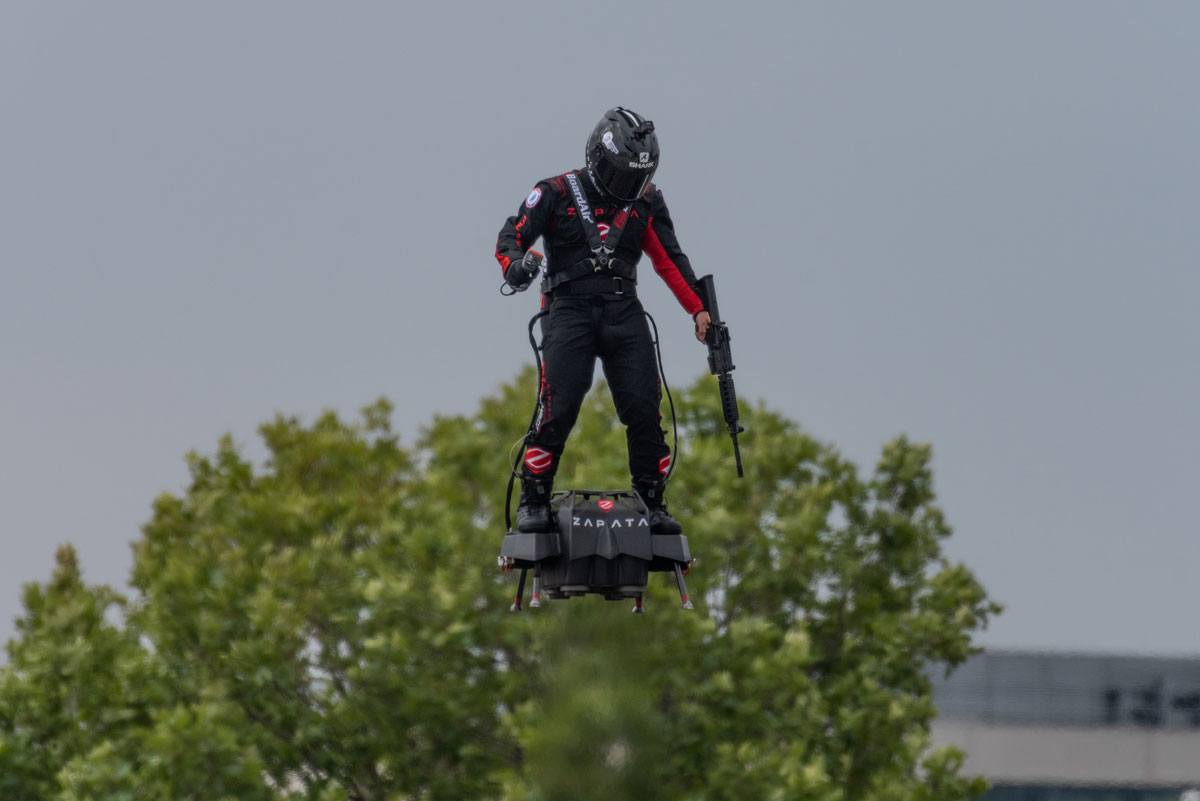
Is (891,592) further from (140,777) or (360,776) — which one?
(140,777)

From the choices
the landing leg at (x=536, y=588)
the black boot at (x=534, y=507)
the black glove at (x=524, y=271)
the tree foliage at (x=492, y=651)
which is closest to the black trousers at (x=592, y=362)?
the black boot at (x=534, y=507)

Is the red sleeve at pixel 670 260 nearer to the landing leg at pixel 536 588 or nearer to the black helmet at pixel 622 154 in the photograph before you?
the black helmet at pixel 622 154

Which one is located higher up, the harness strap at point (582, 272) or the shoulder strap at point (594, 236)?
the shoulder strap at point (594, 236)

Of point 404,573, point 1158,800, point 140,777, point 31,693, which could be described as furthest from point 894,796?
point 1158,800

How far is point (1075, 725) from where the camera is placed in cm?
8944

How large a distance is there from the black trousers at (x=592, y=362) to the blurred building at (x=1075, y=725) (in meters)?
71.4

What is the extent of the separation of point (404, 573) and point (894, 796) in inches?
394

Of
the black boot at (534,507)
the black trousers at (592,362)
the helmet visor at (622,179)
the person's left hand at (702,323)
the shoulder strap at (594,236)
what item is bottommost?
the black boot at (534,507)

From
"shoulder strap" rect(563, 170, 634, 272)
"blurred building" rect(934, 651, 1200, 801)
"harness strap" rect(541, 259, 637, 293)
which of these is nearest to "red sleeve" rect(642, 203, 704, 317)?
"harness strap" rect(541, 259, 637, 293)

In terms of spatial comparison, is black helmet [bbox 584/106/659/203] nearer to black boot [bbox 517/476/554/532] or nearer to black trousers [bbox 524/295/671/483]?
black trousers [bbox 524/295/671/483]

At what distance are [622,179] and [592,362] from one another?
4.61 ft

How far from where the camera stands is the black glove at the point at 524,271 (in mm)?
14500

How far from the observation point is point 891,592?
42219 mm

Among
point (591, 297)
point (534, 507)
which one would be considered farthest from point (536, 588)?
point (591, 297)
